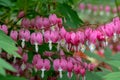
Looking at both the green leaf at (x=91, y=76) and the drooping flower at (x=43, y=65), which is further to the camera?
the green leaf at (x=91, y=76)

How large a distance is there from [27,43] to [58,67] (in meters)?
0.20

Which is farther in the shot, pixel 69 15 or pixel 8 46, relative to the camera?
pixel 69 15

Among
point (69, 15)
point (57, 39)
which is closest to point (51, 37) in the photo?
point (57, 39)

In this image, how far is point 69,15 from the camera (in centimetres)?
194

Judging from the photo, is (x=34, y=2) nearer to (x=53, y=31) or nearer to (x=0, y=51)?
(x=53, y=31)

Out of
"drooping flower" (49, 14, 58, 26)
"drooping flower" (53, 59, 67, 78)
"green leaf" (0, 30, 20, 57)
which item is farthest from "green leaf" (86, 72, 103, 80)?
"green leaf" (0, 30, 20, 57)

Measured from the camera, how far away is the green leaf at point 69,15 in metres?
1.89

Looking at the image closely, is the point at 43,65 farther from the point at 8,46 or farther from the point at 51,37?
the point at 8,46

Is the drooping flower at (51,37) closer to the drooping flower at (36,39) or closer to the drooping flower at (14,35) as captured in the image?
the drooping flower at (36,39)

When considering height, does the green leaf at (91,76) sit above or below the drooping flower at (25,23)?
below

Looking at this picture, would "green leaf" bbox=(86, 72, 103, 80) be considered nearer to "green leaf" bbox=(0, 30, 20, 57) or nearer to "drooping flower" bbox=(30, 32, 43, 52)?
"drooping flower" bbox=(30, 32, 43, 52)


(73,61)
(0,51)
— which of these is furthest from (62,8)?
(0,51)

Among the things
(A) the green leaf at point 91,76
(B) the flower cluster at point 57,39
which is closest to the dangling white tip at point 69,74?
(B) the flower cluster at point 57,39

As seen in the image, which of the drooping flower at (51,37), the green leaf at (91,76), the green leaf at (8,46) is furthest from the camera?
the green leaf at (91,76)
